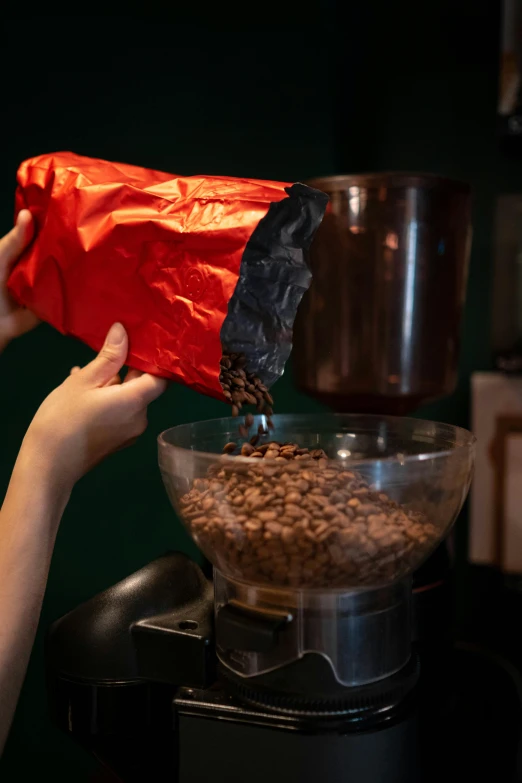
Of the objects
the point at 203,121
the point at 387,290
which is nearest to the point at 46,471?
the point at 387,290

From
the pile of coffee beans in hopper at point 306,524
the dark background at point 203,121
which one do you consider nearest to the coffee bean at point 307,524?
the pile of coffee beans in hopper at point 306,524

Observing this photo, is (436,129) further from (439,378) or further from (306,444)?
(306,444)

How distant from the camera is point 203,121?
4.03 feet

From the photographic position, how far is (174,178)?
74 centimetres

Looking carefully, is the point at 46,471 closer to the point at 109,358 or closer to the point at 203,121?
the point at 109,358

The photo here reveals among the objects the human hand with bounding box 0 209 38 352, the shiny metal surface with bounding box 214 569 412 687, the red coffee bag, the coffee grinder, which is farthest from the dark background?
the shiny metal surface with bounding box 214 569 412 687

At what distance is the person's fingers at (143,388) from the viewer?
72 centimetres

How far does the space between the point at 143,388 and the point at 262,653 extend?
282 mm

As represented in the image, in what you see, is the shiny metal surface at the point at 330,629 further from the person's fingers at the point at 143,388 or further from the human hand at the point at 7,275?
the human hand at the point at 7,275

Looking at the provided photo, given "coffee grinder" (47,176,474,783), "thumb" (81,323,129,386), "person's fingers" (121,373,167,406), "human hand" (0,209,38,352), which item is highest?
"human hand" (0,209,38,352)

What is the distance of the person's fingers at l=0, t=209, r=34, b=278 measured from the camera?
786 millimetres

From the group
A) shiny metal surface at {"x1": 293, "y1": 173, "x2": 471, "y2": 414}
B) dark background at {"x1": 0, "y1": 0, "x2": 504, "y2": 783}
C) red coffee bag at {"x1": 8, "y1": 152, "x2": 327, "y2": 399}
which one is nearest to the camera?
red coffee bag at {"x1": 8, "y1": 152, "x2": 327, "y2": 399}

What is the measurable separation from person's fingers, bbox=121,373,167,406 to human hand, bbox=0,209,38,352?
20cm

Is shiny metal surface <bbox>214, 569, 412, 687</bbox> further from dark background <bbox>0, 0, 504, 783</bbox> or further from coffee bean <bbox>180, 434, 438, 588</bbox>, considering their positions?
dark background <bbox>0, 0, 504, 783</bbox>
